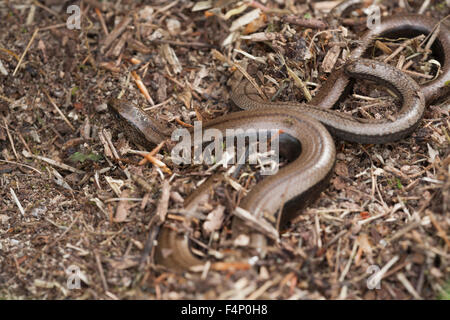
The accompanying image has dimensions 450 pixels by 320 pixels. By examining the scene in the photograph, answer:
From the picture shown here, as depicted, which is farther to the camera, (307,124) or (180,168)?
(180,168)

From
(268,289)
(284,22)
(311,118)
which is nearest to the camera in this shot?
(268,289)

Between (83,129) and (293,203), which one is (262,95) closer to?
(293,203)

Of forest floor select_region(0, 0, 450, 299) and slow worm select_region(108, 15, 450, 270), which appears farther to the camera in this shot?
slow worm select_region(108, 15, 450, 270)

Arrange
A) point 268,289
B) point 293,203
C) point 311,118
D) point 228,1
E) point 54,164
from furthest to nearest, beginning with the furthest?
point 228,1, point 54,164, point 311,118, point 293,203, point 268,289

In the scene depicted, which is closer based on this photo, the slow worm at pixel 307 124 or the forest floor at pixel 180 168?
the forest floor at pixel 180 168

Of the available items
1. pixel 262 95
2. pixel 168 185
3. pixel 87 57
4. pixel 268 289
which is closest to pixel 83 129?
pixel 87 57

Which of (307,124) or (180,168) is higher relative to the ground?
(307,124)

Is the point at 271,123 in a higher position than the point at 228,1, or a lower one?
lower

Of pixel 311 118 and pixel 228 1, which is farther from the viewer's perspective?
pixel 228 1
